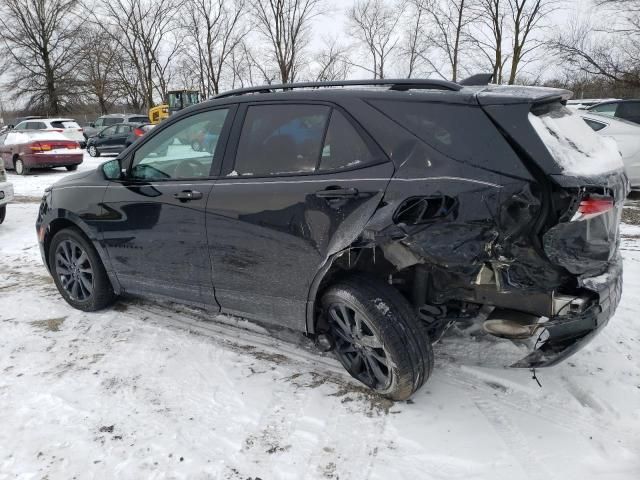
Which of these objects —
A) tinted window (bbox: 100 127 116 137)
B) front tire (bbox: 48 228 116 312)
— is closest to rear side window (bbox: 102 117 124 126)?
tinted window (bbox: 100 127 116 137)

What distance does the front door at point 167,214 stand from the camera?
10.7ft

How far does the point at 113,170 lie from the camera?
12.3 feet

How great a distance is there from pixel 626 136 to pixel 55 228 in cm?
882

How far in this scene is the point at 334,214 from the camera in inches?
104

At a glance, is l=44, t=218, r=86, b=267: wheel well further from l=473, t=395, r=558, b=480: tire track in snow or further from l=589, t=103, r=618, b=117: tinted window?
l=589, t=103, r=618, b=117: tinted window

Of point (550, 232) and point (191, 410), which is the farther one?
point (191, 410)

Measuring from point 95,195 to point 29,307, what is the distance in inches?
53.0

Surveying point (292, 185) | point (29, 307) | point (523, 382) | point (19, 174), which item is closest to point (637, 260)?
point (523, 382)

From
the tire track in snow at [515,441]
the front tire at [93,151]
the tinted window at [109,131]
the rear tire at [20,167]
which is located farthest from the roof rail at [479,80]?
the tinted window at [109,131]

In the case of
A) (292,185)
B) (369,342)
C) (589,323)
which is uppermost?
(292,185)

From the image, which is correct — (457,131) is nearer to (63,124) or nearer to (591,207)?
(591,207)

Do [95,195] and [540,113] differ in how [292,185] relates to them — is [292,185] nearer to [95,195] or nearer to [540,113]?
[540,113]

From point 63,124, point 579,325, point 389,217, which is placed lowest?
point 579,325

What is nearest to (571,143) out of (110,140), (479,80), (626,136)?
(479,80)
